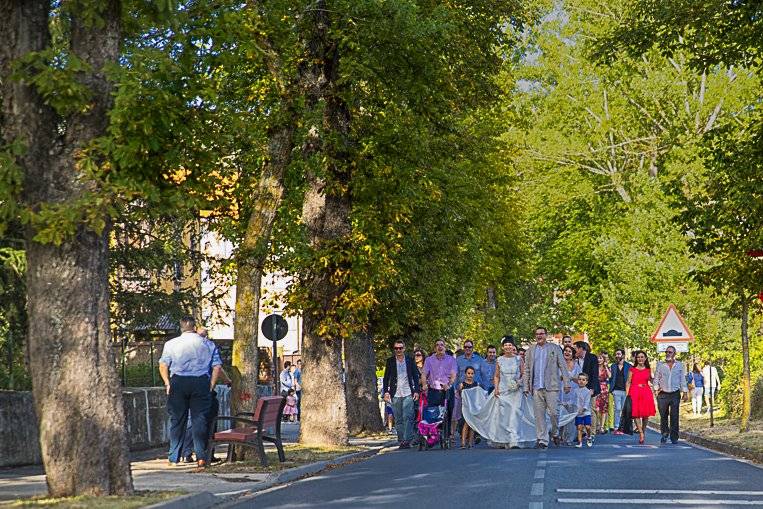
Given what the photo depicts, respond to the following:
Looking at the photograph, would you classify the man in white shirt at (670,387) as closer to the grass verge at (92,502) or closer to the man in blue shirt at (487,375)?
the man in blue shirt at (487,375)

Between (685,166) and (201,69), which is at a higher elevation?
(685,166)

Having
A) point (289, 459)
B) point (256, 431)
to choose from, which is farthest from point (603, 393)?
point (256, 431)

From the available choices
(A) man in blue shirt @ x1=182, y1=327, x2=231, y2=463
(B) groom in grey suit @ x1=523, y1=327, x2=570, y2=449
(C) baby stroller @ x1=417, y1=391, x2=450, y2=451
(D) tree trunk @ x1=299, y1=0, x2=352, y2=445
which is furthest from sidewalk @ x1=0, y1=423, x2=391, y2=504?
(B) groom in grey suit @ x1=523, y1=327, x2=570, y2=449

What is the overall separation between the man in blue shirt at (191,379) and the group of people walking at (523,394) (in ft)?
23.0

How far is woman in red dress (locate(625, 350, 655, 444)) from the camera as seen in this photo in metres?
29.0

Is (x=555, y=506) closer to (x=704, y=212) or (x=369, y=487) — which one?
(x=369, y=487)

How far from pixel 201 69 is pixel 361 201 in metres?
9.96

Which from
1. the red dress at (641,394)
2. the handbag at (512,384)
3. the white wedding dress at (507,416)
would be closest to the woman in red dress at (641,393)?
the red dress at (641,394)

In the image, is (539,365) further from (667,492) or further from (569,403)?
(667,492)

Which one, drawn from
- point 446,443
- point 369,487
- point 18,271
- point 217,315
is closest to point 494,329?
point 217,315

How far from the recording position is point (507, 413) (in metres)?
27.4

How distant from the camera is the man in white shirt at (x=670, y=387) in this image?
28.3 metres

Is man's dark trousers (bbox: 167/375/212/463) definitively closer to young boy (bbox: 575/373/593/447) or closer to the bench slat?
the bench slat

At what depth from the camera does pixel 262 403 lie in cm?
1969
